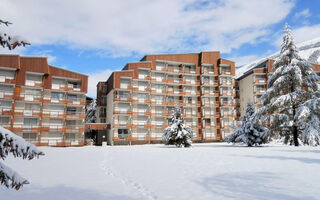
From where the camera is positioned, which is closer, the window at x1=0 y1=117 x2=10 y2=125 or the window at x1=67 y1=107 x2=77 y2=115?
the window at x1=0 y1=117 x2=10 y2=125

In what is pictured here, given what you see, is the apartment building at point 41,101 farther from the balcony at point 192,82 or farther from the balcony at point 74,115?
the balcony at point 192,82

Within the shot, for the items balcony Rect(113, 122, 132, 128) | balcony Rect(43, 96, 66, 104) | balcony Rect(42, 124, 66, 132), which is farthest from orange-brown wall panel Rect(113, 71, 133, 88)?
balcony Rect(42, 124, 66, 132)

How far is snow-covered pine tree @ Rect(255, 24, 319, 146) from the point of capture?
26.1 meters

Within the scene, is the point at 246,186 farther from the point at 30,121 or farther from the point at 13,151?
the point at 30,121

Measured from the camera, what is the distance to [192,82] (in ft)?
180

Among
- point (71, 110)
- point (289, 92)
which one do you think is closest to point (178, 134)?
point (289, 92)

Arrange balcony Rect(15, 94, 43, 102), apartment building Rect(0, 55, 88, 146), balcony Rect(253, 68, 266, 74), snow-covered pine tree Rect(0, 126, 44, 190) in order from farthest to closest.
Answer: balcony Rect(253, 68, 266, 74)
balcony Rect(15, 94, 43, 102)
apartment building Rect(0, 55, 88, 146)
snow-covered pine tree Rect(0, 126, 44, 190)

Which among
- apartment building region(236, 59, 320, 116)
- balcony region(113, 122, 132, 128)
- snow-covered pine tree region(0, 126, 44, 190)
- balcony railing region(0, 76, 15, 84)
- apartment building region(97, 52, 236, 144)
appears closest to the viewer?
snow-covered pine tree region(0, 126, 44, 190)

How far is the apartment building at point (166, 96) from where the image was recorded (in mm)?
47906

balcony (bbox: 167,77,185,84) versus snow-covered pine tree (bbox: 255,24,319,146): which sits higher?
balcony (bbox: 167,77,185,84)

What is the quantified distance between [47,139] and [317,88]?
40.7 metres

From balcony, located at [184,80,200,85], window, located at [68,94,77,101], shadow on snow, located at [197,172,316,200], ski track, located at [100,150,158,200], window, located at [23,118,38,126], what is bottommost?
ski track, located at [100,150,158,200]

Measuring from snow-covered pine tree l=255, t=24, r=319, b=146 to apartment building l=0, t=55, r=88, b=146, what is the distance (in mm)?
31651

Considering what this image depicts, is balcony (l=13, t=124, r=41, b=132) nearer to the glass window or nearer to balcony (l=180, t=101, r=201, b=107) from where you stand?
the glass window
